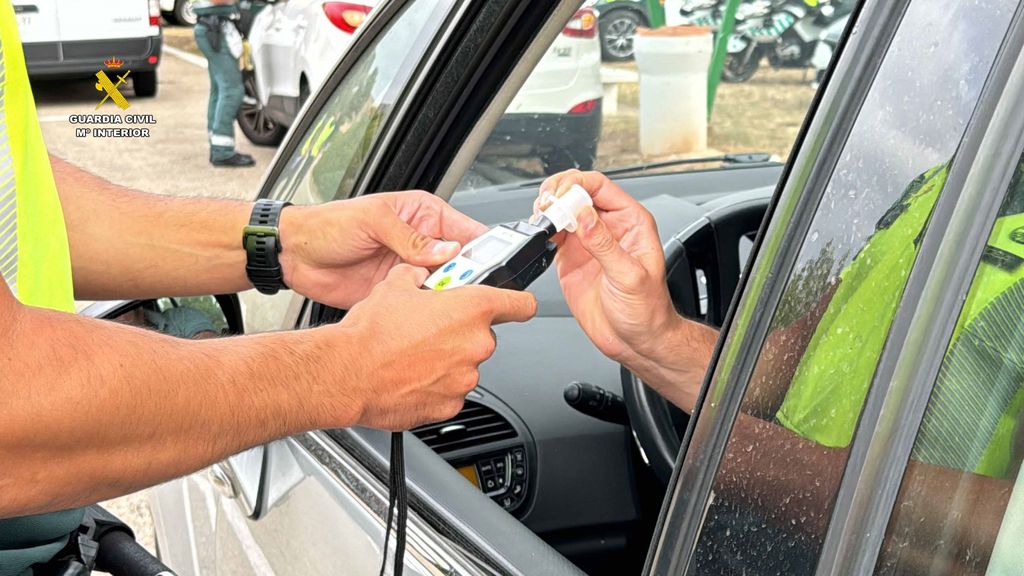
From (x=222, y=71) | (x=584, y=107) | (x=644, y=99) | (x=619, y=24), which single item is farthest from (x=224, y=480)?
(x=222, y=71)

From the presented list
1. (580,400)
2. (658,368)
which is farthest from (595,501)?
(658,368)

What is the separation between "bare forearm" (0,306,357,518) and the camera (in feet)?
3.07

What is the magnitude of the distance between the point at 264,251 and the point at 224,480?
361 mm

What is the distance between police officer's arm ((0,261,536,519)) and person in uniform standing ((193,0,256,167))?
7.23 meters

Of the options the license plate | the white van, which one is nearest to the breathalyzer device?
the license plate

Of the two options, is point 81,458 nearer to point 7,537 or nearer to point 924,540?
point 7,537

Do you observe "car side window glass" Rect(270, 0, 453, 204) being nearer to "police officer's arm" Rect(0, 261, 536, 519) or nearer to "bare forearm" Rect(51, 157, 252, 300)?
"bare forearm" Rect(51, 157, 252, 300)

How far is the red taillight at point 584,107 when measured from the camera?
277cm

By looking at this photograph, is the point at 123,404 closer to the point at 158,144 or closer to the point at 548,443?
the point at 548,443

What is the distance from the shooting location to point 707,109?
5.91 meters

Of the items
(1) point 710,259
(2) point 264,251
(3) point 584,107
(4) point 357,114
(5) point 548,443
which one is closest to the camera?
(2) point 264,251

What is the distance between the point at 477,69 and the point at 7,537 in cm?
85

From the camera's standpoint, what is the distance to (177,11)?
1587 centimetres

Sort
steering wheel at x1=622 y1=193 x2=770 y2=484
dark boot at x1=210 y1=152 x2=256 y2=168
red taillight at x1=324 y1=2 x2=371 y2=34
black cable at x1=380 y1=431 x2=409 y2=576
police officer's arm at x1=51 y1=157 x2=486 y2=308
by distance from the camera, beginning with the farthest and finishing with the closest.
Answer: dark boot at x1=210 y1=152 x2=256 y2=168
red taillight at x1=324 y1=2 x2=371 y2=34
steering wheel at x1=622 y1=193 x2=770 y2=484
police officer's arm at x1=51 y1=157 x2=486 y2=308
black cable at x1=380 y1=431 x2=409 y2=576
